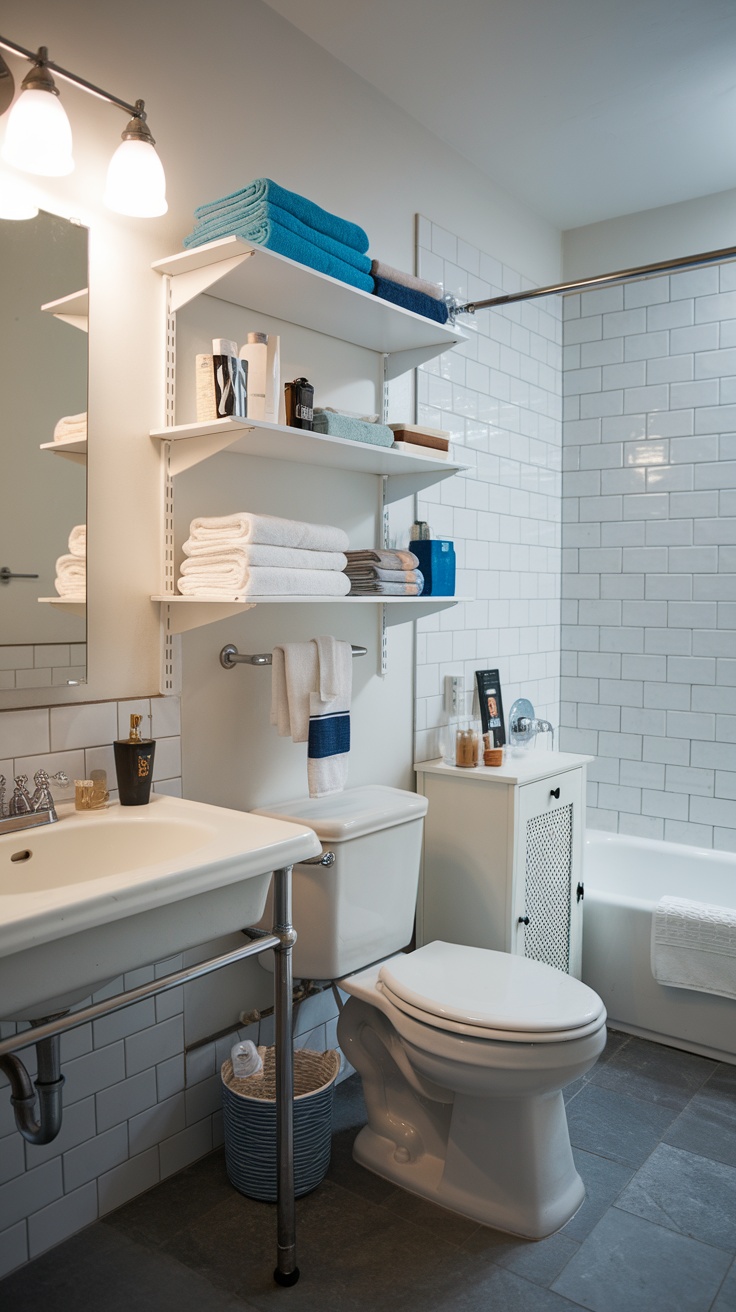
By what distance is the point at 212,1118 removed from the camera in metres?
2.19

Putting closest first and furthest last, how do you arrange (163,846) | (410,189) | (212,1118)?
(163,846), (212,1118), (410,189)

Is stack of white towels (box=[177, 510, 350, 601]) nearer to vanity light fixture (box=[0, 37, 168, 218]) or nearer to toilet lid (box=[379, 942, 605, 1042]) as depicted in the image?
vanity light fixture (box=[0, 37, 168, 218])

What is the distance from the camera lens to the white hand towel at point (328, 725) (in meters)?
2.14

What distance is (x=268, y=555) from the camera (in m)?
1.90

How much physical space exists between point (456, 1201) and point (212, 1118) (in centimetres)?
59

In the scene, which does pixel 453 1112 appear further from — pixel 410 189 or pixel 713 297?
pixel 713 297

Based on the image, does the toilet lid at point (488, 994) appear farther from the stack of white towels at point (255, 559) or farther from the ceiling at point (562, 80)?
the ceiling at point (562, 80)

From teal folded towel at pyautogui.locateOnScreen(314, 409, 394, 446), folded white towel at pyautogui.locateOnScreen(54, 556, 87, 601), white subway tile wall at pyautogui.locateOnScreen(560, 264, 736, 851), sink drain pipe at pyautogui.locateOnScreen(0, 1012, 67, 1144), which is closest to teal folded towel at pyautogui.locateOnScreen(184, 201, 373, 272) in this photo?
teal folded towel at pyautogui.locateOnScreen(314, 409, 394, 446)

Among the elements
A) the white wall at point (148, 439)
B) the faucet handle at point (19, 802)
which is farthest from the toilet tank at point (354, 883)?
the faucet handle at point (19, 802)

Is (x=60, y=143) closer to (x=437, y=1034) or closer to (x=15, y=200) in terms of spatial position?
(x=15, y=200)

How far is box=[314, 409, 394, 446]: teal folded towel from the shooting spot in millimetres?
2137

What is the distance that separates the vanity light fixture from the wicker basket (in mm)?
1834

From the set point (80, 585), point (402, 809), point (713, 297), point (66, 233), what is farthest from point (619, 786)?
point (66, 233)

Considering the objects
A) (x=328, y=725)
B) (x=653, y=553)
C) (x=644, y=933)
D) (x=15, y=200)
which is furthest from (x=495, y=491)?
(x=15, y=200)
